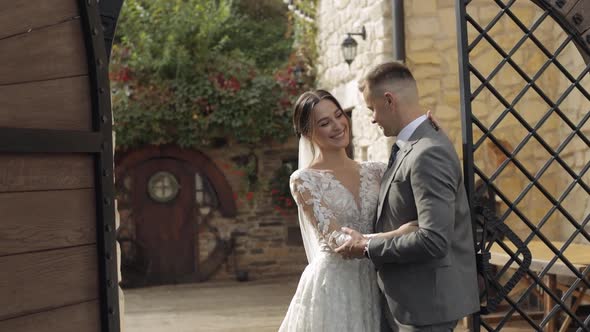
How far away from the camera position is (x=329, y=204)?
126 inches

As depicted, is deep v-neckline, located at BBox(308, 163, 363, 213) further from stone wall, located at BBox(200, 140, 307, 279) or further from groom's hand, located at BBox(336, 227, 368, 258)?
stone wall, located at BBox(200, 140, 307, 279)

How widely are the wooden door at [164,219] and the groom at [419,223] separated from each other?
8564mm

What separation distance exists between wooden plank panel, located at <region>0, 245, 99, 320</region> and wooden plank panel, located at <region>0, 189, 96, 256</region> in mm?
29

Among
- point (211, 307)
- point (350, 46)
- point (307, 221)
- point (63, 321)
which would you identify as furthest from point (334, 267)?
point (211, 307)

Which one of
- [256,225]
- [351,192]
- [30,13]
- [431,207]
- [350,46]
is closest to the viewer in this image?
[30,13]

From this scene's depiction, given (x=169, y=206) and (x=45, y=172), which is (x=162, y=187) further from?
(x=45, y=172)

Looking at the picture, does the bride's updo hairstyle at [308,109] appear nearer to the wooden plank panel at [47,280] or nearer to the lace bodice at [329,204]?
the lace bodice at [329,204]

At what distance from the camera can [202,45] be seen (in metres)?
11.1

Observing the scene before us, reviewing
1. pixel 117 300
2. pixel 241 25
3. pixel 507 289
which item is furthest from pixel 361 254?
pixel 241 25

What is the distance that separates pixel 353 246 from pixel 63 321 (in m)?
1.07

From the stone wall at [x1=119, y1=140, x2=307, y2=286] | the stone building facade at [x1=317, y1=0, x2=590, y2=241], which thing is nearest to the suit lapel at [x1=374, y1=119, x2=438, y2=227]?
the stone building facade at [x1=317, y1=0, x2=590, y2=241]

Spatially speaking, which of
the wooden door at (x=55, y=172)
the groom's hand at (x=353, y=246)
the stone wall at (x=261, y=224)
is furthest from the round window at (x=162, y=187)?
the wooden door at (x=55, y=172)

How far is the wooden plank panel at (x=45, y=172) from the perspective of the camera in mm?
2137

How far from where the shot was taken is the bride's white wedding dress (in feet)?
10.4
